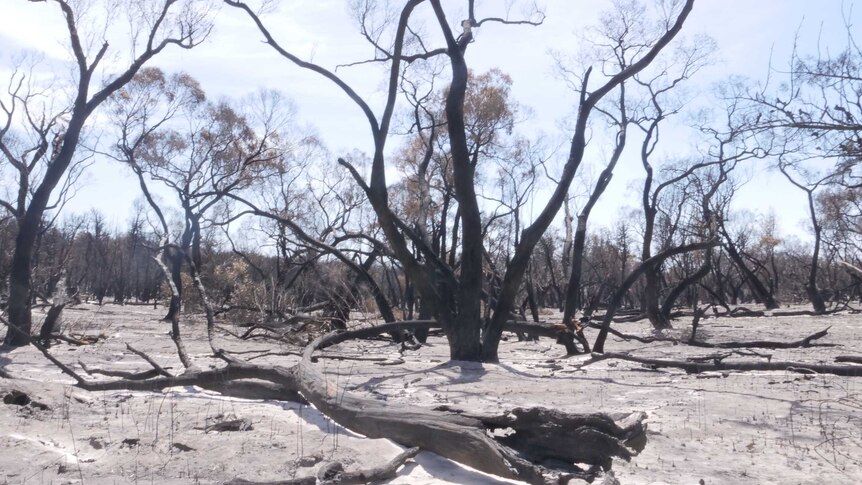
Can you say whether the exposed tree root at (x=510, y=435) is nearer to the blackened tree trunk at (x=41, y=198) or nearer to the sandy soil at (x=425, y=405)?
the sandy soil at (x=425, y=405)

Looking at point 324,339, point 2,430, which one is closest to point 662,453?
point 2,430

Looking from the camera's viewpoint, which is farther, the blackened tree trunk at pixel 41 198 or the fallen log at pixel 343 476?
the blackened tree trunk at pixel 41 198

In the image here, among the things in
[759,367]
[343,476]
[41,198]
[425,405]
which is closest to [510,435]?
[343,476]

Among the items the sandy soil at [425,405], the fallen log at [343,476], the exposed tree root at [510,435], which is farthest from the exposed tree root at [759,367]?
the fallen log at [343,476]

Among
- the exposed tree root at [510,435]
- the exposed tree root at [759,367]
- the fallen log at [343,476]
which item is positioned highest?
the exposed tree root at [759,367]

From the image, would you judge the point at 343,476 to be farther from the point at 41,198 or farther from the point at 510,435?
the point at 41,198

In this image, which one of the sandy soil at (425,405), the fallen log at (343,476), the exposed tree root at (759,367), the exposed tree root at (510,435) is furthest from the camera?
the exposed tree root at (759,367)

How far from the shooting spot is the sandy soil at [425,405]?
439cm

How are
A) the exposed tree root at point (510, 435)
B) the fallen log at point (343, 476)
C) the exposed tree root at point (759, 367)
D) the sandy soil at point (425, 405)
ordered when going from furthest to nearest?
the exposed tree root at point (759, 367), the sandy soil at point (425, 405), the exposed tree root at point (510, 435), the fallen log at point (343, 476)

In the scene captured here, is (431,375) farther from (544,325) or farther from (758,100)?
(758,100)

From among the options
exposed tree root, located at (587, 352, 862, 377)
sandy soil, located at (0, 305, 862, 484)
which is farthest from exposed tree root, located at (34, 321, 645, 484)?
exposed tree root, located at (587, 352, 862, 377)

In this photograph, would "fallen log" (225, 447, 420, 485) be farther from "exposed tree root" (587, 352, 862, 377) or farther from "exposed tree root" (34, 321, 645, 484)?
"exposed tree root" (587, 352, 862, 377)

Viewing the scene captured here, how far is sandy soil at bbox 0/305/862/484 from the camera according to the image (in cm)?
439

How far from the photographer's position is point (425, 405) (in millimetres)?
6164
